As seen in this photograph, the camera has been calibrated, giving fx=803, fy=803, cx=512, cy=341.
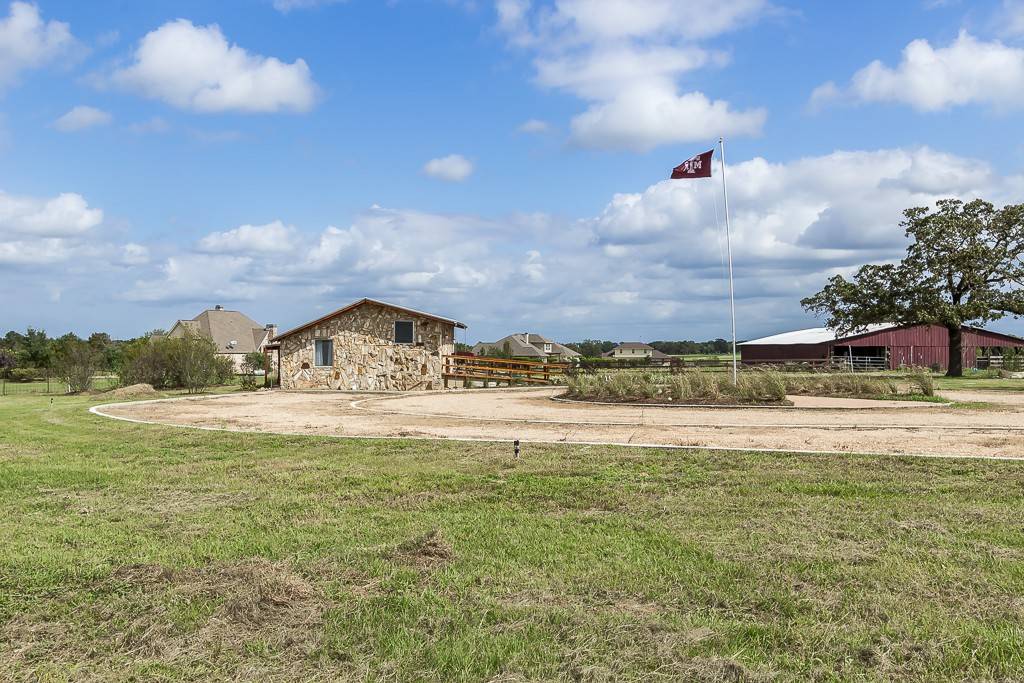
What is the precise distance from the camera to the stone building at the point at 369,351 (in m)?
32.7

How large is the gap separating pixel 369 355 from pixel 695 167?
49.0ft

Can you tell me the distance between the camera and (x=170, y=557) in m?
5.73

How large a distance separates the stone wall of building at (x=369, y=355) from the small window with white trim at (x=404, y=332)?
0.13 m

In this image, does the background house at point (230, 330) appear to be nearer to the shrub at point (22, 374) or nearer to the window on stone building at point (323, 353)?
the shrub at point (22, 374)

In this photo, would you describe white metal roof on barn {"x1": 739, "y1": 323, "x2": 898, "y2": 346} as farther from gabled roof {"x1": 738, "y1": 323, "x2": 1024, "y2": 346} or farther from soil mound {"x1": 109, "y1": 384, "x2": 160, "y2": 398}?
soil mound {"x1": 109, "y1": 384, "x2": 160, "y2": 398}

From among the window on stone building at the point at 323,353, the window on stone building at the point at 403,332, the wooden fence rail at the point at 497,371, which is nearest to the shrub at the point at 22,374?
the window on stone building at the point at 323,353

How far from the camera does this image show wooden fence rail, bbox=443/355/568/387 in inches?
1314

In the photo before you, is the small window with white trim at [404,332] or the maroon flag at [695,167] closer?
the maroon flag at [695,167]

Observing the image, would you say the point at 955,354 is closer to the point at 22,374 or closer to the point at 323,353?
the point at 323,353

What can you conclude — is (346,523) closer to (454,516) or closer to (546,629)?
(454,516)

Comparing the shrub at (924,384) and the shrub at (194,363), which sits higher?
the shrub at (194,363)

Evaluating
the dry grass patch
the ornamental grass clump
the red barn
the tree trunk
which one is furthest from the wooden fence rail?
the dry grass patch

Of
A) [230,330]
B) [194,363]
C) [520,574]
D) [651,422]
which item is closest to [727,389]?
[651,422]

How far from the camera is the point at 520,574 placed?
17.1 feet
